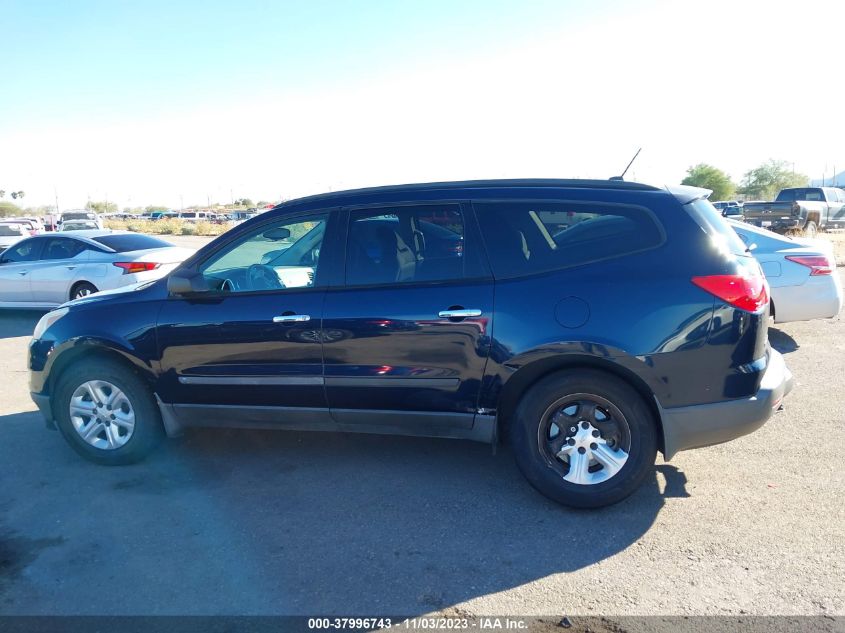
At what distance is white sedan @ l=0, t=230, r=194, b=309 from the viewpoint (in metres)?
10.7

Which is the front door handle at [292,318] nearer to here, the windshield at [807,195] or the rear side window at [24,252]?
the rear side window at [24,252]

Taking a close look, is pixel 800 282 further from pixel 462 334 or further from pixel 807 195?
pixel 807 195

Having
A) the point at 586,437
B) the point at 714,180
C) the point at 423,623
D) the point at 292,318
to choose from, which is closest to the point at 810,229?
the point at 586,437

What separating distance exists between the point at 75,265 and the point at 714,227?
1009 centimetres

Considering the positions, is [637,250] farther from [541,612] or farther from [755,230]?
[755,230]

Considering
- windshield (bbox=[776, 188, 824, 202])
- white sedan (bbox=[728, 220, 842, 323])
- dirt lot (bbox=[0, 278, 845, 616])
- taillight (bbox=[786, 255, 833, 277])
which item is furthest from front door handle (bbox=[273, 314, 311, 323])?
windshield (bbox=[776, 188, 824, 202])

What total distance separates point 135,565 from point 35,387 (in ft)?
7.12

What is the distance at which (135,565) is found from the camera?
3607 mm

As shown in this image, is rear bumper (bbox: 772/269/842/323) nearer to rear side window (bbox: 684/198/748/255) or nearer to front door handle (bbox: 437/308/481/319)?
rear side window (bbox: 684/198/748/255)

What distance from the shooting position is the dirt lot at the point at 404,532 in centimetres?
325

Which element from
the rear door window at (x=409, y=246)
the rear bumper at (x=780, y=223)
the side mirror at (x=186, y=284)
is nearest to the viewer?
the rear door window at (x=409, y=246)

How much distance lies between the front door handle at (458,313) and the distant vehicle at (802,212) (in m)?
20.1

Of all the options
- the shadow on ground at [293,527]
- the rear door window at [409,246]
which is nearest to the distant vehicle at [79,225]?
the shadow on ground at [293,527]

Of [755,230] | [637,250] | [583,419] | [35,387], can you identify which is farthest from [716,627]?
[755,230]
